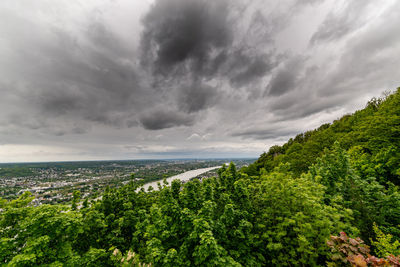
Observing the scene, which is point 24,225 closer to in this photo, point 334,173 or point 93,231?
point 93,231

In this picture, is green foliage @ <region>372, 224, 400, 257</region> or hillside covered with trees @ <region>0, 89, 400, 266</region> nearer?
green foliage @ <region>372, 224, 400, 257</region>

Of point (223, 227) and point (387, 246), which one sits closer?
point (387, 246)

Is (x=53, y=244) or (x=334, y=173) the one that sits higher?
(x=334, y=173)

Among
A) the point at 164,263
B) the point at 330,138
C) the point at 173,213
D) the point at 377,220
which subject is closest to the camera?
the point at 164,263

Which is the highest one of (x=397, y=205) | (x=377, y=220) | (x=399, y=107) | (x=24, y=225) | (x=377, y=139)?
(x=399, y=107)

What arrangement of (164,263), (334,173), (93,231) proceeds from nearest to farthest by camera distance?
(164,263) → (93,231) → (334,173)

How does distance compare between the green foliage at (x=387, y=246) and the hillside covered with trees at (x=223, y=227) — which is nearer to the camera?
the green foliage at (x=387, y=246)

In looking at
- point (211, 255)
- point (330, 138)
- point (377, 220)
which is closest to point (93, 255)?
point (211, 255)

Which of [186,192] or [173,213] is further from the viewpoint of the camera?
[186,192]
